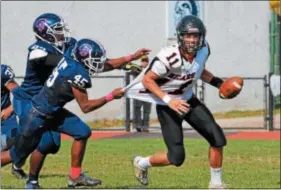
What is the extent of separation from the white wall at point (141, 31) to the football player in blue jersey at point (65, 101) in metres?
12.9

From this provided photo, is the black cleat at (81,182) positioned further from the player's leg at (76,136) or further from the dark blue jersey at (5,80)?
the dark blue jersey at (5,80)

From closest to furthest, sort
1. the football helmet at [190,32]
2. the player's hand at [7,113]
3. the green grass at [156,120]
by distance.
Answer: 1. the football helmet at [190,32]
2. the player's hand at [7,113]
3. the green grass at [156,120]

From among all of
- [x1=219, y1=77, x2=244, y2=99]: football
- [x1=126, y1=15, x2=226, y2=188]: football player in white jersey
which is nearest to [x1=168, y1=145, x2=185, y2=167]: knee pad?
[x1=126, y1=15, x2=226, y2=188]: football player in white jersey

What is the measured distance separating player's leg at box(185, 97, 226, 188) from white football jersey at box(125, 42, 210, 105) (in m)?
0.20

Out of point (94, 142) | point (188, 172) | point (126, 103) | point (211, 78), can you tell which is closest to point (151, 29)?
point (126, 103)

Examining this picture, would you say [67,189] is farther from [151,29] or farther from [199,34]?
[151,29]

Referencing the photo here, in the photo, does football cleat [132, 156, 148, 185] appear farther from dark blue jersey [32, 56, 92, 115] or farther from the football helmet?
the football helmet

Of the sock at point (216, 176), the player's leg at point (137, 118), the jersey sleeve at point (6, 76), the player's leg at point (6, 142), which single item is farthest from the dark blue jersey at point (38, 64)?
the player's leg at point (137, 118)

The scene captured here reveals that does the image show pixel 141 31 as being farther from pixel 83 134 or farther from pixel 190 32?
pixel 190 32

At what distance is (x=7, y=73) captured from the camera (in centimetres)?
1012

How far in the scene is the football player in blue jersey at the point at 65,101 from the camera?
881 centimetres

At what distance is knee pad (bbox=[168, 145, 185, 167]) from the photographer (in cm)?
884

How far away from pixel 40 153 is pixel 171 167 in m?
2.81

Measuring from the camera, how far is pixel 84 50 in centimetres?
889
